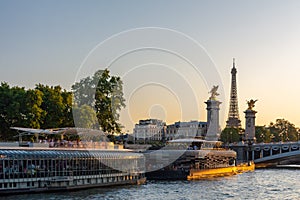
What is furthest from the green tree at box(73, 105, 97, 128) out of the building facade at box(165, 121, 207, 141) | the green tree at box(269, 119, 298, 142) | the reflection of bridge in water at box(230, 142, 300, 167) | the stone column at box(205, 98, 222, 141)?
the green tree at box(269, 119, 298, 142)

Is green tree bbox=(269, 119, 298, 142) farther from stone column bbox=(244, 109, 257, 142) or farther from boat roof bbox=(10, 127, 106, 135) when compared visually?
boat roof bbox=(10, 127, 106, 135)

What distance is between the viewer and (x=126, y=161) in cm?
5641

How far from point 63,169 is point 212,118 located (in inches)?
3433

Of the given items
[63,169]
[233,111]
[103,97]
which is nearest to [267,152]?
[233,111]

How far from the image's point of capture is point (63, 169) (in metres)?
47.3

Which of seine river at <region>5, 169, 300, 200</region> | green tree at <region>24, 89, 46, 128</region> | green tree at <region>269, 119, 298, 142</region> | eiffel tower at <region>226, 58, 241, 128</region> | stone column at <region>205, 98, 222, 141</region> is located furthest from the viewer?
green tree at <region>269, 119, 298, 142</region>

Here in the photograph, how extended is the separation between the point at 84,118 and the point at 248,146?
58937 millimetres

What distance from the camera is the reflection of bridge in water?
104562mm

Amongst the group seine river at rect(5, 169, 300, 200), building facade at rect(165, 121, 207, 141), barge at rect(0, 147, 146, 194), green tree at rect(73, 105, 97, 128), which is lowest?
seine river at rect(5, 169, 300, 200)

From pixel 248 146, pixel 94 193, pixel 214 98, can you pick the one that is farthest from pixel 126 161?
pixel 214 98

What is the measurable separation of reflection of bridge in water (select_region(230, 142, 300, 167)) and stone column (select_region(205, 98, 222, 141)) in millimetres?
14937

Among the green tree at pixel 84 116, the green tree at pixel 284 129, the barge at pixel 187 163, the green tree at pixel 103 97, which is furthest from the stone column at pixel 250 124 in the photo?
the green tree at pixel 84 116

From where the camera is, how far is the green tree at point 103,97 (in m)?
69.2

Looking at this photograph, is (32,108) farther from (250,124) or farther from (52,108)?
(250,124)
